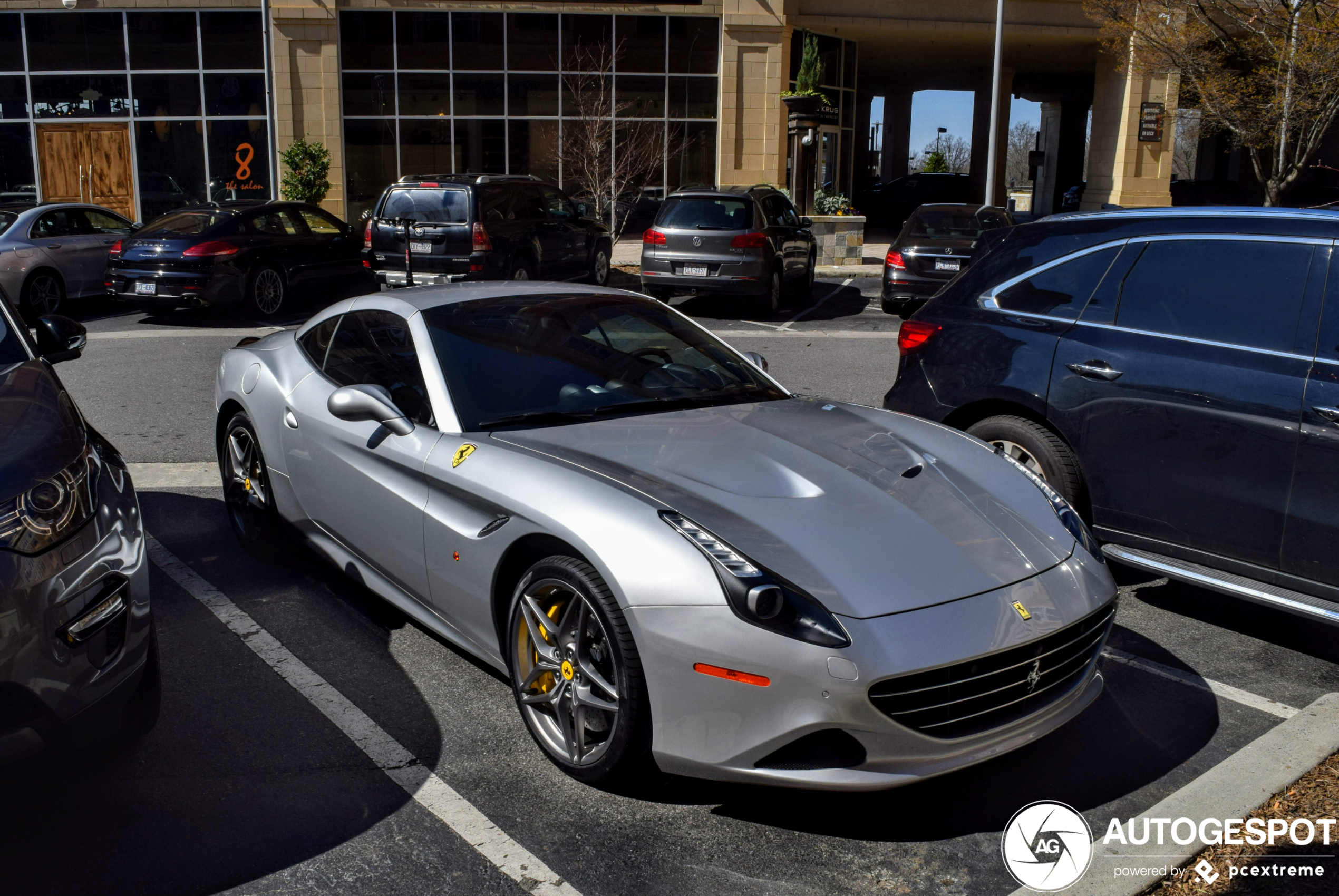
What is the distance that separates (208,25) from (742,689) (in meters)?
27.3

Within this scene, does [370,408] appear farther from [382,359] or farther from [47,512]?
[47,512]

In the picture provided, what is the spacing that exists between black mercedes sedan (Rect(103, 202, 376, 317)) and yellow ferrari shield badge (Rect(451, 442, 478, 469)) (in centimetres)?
1187

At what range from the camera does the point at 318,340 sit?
5547 mm

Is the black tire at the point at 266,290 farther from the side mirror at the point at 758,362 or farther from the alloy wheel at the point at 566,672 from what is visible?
the alloy wheel at the point at 566,672

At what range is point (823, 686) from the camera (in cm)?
310

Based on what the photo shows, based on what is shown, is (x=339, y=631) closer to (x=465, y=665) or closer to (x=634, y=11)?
(x=465, y=665)

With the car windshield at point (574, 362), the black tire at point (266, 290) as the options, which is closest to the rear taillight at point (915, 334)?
the car windshield at point (574, 362)

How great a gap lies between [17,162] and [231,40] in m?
5.69

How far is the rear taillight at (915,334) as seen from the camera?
237 inches

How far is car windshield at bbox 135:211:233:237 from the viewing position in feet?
49.5

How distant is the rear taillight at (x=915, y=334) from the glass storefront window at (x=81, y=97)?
2549 cm

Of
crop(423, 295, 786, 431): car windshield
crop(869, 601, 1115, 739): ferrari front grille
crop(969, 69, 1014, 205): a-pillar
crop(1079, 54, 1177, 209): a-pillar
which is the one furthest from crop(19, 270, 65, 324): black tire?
crop(969, 69, 1014, 205): a-pillar

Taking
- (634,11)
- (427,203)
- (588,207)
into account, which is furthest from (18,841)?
(634,11)

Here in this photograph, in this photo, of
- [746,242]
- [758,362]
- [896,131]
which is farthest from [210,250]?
[896,131]
